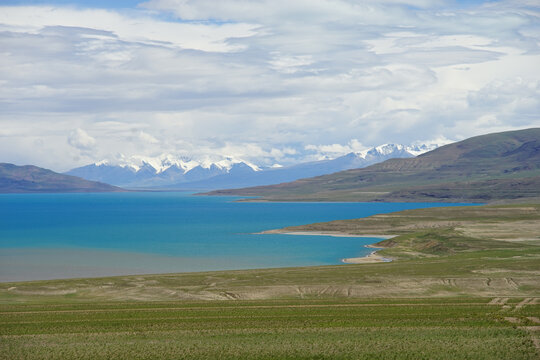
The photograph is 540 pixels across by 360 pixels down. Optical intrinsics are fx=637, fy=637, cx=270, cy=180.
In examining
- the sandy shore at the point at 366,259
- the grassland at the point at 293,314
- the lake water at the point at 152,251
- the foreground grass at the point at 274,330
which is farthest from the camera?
the sandy shore at the point at 366,259

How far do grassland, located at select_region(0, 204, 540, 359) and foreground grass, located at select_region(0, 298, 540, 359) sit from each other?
0.07 metres

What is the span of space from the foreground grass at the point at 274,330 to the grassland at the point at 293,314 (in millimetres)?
69

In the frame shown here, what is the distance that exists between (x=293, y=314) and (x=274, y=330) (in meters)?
5.01

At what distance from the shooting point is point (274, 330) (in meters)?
36.7

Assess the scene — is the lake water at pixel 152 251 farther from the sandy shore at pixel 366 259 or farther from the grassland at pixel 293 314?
the grassland at pixel 293 314

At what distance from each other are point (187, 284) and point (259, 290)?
28.1ft

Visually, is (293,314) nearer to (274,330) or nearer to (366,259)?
(274,330)

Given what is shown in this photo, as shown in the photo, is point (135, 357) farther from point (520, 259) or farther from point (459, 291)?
point (520, 259)

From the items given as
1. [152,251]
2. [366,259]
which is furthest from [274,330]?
[152,251]

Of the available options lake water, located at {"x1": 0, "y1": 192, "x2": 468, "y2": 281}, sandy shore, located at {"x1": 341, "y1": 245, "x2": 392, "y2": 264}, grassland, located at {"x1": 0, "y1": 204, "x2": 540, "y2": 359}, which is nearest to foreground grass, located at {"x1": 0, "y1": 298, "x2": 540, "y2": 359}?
grassland, located at {"x1": 0, "y1": 204, "x2": 540, "y2": 359}

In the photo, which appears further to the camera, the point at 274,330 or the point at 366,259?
the point at 366,259

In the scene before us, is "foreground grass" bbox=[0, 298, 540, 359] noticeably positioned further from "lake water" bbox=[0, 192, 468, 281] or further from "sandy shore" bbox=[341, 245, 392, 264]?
"sandy shore" bbox=[341, 245, 392, 264]

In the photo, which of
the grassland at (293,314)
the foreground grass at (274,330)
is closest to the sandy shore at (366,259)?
the grassland at (293,314)

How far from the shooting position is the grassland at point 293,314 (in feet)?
108
